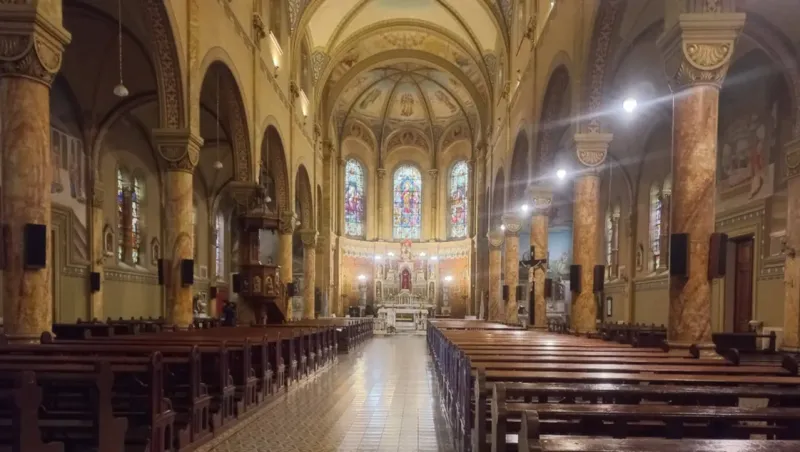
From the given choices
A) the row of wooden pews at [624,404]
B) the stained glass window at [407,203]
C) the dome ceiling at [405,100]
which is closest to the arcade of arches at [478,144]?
the row of wooden pews at [624,404]

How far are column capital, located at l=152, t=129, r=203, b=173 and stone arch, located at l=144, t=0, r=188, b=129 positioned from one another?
7.4 inches

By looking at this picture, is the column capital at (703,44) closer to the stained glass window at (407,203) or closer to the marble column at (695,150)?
the marble column at (695,150)

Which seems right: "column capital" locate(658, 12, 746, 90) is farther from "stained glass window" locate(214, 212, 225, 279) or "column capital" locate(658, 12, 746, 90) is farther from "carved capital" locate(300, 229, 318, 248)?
"stained glass window" locate(214, 212, 225, 279)

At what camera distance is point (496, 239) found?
25.6 m

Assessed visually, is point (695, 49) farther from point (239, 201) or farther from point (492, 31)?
point (492, 31)

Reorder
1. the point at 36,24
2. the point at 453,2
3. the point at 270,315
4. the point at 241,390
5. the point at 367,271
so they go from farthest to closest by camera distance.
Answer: the point at 367,271, the point at 453,2, the point at 270,315, the point at 241,390, the point at 36,24

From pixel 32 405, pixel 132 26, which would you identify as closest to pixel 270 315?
pixel 132 26

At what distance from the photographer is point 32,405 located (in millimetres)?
3670

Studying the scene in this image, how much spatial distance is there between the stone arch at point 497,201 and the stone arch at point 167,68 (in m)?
15.0

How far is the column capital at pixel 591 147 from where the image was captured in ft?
38.9

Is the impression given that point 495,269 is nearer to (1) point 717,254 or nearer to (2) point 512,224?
(2) point 512,224

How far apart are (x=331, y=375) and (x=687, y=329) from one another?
7.18m

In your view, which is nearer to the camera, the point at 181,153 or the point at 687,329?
the point at 687,329

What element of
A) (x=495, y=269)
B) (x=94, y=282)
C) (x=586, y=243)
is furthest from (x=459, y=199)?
(x=586, y=243)
